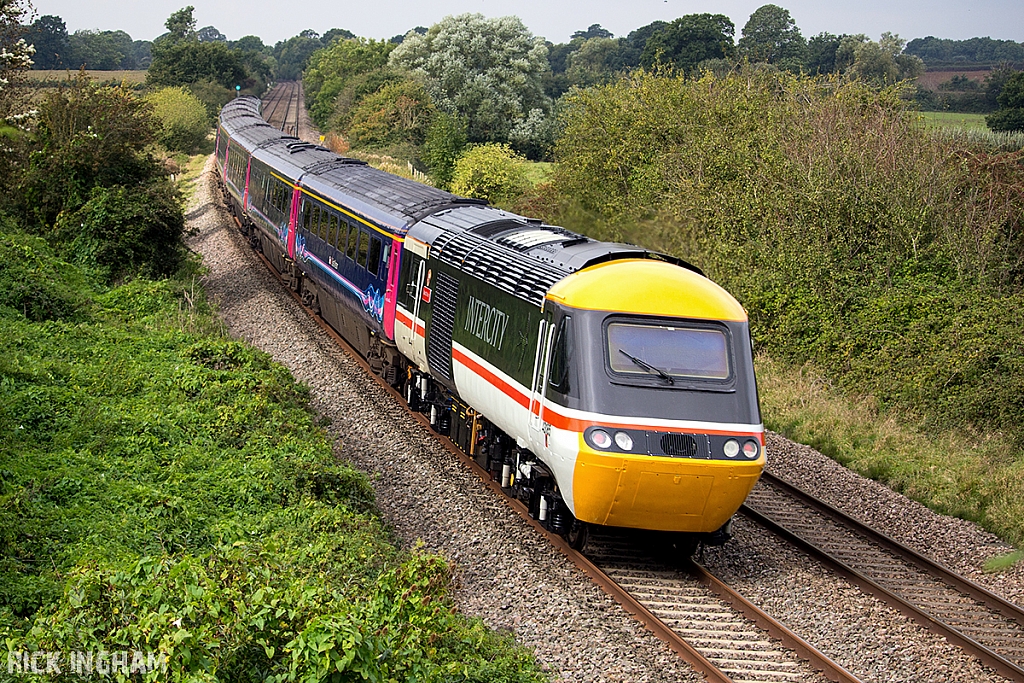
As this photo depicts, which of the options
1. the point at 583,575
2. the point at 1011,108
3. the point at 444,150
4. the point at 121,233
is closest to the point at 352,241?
the point at 121,233

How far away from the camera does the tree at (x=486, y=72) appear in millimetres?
54094

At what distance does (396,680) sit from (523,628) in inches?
115

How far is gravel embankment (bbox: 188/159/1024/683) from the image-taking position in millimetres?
8219

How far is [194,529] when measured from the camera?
8695 mm

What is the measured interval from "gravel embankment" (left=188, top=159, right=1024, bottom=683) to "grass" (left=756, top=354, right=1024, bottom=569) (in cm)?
46

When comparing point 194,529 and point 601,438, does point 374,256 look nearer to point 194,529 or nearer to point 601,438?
point 194,529

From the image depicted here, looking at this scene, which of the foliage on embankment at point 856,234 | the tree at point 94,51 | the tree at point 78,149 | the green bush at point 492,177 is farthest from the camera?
the tree at point 94,51

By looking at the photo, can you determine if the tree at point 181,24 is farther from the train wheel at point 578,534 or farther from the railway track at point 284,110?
the train wheel at point 578,534

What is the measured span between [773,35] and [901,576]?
7158cm

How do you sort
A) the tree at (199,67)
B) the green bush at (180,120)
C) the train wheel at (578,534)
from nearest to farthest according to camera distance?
1. the train wheel at (578,534)
2. the green bush at (180,120)
3. the tree at (199,67)

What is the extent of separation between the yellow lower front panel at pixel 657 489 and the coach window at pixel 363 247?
778 cm

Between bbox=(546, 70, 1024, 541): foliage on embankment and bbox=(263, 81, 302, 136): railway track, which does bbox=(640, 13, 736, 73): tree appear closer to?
bbox=(263, 81, 302, 136): railway track

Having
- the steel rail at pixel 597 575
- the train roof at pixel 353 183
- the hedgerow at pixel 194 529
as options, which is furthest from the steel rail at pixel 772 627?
the train roof at pixel 353 183

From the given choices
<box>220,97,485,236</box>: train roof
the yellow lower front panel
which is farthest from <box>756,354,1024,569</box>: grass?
<box>220,97,485,236</box>: train roof
